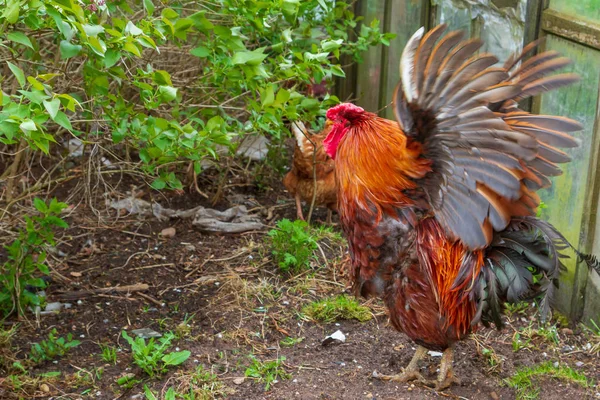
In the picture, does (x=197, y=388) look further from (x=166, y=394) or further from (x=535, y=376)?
(x=535, y=376)

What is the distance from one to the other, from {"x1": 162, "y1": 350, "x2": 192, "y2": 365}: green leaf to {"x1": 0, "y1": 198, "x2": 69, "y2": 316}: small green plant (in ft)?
3.15

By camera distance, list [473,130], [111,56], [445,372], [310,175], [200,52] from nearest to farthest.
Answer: [111,56] < [473,130] < [200,52] < [445,372] < [310,175]

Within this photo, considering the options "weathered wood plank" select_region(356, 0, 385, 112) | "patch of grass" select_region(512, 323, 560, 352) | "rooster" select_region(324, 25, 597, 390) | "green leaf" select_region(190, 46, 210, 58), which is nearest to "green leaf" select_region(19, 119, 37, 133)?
"green leaf" select_region(190, 46, 210, 58)

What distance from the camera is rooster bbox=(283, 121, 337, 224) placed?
244 inches

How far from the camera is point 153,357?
4.25 m

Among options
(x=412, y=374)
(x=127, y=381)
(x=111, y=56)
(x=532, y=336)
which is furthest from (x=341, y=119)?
(x=532, y=336)

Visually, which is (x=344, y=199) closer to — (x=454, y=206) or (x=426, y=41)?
(x=454, y=206)

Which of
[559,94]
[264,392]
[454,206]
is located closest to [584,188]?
[559,94]

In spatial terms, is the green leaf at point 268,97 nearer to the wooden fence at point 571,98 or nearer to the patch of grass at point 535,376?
the wooden fence at point 571,98

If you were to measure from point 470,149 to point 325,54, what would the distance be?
1126mm

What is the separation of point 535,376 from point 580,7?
2.22 meters

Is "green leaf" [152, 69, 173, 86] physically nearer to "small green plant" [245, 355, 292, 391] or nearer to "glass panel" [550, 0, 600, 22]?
"small green plant" [245, 355, 292, 391]

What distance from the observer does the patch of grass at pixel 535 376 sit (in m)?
4.21

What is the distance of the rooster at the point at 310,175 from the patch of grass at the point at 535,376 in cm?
237
